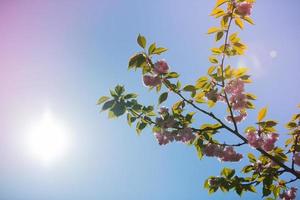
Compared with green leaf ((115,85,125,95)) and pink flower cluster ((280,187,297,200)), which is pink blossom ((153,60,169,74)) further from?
pink flower cluster ((280,187,297,200))

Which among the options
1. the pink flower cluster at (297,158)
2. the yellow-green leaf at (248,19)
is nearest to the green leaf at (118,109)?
the yellow-green leaf at (248,19)

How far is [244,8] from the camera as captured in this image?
4652mm

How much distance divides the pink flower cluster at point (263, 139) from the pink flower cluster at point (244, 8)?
178cm

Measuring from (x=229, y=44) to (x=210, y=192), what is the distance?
2.36 metres

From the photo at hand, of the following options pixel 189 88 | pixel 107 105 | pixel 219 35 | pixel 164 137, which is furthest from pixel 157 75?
pixel 219 35

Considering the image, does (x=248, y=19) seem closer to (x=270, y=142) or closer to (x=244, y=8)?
(x=244, y=8)

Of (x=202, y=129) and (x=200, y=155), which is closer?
(x=202, y=129)

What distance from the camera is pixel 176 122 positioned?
475cm

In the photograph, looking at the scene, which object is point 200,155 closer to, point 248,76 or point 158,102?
point 158,102

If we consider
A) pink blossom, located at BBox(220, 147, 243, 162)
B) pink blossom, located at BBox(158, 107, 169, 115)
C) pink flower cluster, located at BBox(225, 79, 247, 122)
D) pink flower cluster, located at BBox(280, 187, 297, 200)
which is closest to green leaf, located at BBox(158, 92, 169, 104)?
pink blossom, located at BBox(158, 107, 169, 115)

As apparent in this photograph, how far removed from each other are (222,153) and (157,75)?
1656mm

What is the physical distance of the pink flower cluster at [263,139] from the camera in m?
4.56

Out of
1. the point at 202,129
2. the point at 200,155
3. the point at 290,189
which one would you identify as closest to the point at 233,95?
the point at 202,129

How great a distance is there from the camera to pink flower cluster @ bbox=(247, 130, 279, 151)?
15.0 ft
